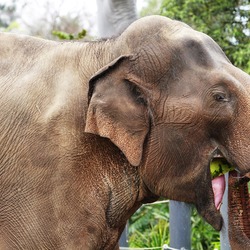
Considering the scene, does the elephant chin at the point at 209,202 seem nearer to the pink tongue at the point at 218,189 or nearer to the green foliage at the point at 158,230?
the pink tongue at the point at 218,189

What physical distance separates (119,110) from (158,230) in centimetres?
549

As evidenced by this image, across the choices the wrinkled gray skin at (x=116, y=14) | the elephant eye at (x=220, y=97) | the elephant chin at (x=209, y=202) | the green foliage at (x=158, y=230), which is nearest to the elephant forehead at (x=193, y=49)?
the elephant eye at (x=220, y=97)

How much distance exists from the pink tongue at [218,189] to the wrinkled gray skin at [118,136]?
0.05 meters

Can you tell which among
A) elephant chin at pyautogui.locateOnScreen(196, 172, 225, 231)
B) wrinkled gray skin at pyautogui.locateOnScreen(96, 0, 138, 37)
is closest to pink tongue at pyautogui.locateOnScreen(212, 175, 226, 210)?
elephant chin at pyautogui.locateOnScreen(196, 172, 225, 231)

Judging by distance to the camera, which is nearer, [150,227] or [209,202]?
[209,202]

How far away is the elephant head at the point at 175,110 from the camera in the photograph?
3115 mm

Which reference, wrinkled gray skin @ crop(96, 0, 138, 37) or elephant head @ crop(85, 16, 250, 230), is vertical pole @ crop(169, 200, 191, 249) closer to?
wrinkled gray skin @ crop(96, 0, 138, 37)

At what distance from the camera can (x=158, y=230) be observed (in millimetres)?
8430

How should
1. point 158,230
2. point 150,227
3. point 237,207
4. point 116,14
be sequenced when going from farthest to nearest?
point 150,227 → point 158,230 → point 116,14 → point 237,207

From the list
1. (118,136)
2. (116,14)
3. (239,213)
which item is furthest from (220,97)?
(116,14)

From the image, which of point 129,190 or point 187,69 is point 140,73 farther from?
point 129,190

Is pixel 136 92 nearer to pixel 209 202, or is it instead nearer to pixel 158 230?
pixel 209 202

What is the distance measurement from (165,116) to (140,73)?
217 millimetres

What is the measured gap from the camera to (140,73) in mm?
3193
